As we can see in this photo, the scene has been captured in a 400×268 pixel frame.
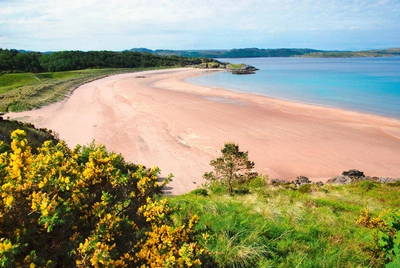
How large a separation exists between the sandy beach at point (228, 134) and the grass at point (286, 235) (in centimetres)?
658

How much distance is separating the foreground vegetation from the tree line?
74.5m

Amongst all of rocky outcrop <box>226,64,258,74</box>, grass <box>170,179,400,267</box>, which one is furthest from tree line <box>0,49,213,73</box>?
grass <box>170,179,400,267</box>

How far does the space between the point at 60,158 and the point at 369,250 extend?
5.31 m

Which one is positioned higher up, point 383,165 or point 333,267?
point 333,267

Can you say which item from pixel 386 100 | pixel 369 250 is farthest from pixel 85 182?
Answer: pixel 386 100

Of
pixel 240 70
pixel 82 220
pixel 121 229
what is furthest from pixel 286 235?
pixel 240 70

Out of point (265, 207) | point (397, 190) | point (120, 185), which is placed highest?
point (120, 185)

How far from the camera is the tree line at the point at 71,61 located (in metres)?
69.1

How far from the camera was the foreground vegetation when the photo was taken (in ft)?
8.72

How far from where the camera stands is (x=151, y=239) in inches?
122

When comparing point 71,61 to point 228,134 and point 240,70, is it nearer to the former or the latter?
point 240,70

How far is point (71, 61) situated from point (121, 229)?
296 feet

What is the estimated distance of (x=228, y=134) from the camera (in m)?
22.4

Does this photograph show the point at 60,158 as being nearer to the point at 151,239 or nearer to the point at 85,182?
the point at 85,182
